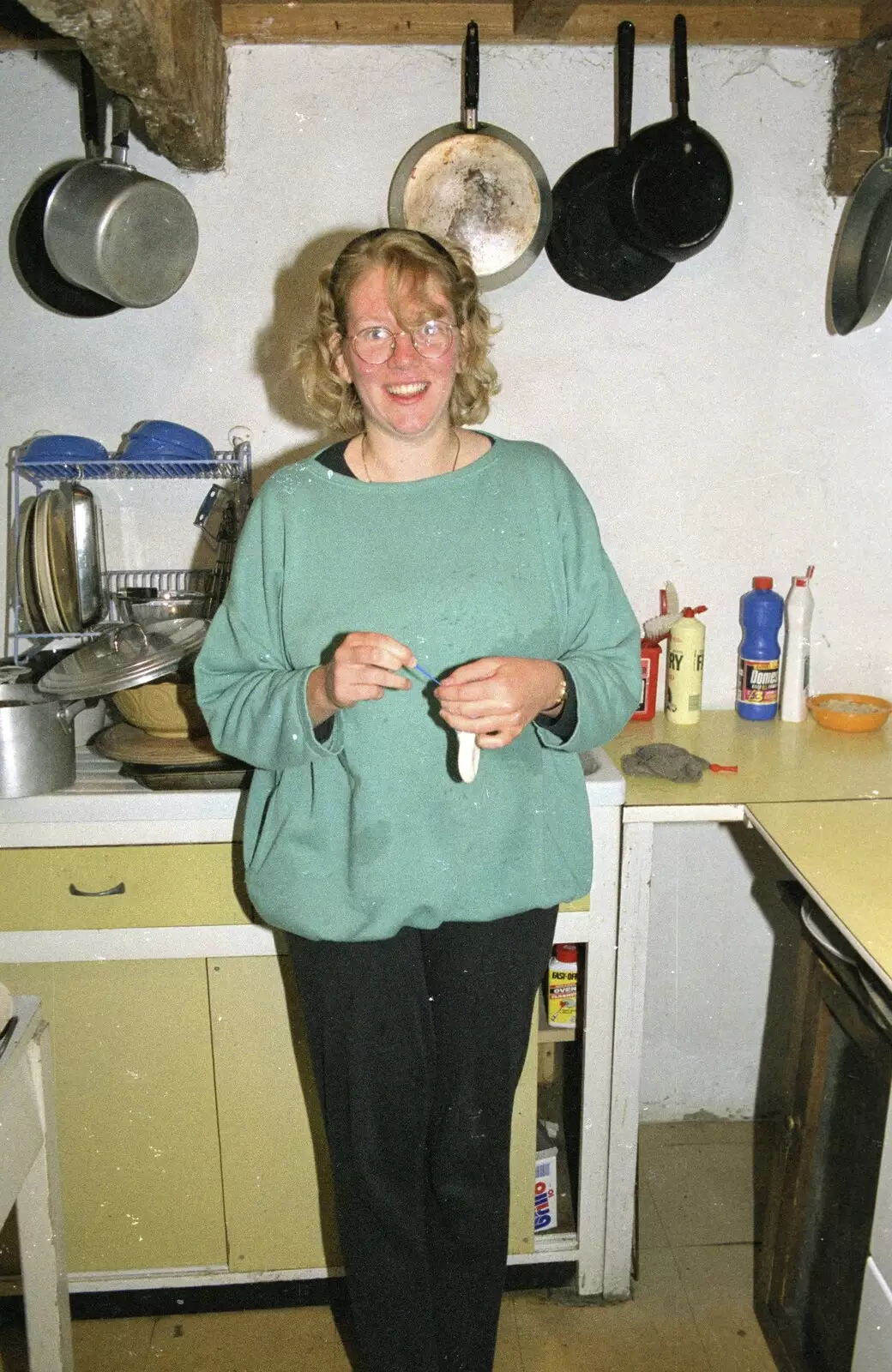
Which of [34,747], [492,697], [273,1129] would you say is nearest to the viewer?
[492,697]

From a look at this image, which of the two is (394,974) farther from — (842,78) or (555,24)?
(842,78)

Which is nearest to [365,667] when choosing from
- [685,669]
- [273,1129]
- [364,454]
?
[364,454]

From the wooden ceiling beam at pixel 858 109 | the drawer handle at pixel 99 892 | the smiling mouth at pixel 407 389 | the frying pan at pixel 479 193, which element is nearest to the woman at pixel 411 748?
the smiling mouth at pixel 407 389

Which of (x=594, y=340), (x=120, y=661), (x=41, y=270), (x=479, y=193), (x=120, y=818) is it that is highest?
(x=479, y=193)

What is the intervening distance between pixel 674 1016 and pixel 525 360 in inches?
53.7

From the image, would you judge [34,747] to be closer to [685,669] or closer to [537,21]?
[685,669]

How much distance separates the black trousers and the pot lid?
497 mm

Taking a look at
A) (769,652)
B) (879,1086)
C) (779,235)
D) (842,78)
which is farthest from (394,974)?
(842,78)

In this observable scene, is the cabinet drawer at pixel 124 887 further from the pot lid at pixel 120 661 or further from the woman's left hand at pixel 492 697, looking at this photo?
the woman's left hand at pixel 492 697

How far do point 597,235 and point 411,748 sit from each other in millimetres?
1112

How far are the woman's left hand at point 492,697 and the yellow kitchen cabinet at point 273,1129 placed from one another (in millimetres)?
679

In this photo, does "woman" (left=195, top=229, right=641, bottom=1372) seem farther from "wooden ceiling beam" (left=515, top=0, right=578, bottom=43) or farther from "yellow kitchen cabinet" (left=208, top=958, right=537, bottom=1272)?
"wooden ceiling beam" (left=515, top=0, right=578, bottom=43)

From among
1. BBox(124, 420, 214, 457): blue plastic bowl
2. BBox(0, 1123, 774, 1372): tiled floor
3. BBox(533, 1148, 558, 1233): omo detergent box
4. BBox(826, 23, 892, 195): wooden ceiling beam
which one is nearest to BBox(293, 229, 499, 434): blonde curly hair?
BBox(124, 420, 214, 457): blue plastic bowl

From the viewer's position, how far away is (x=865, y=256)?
1876 millimetres
